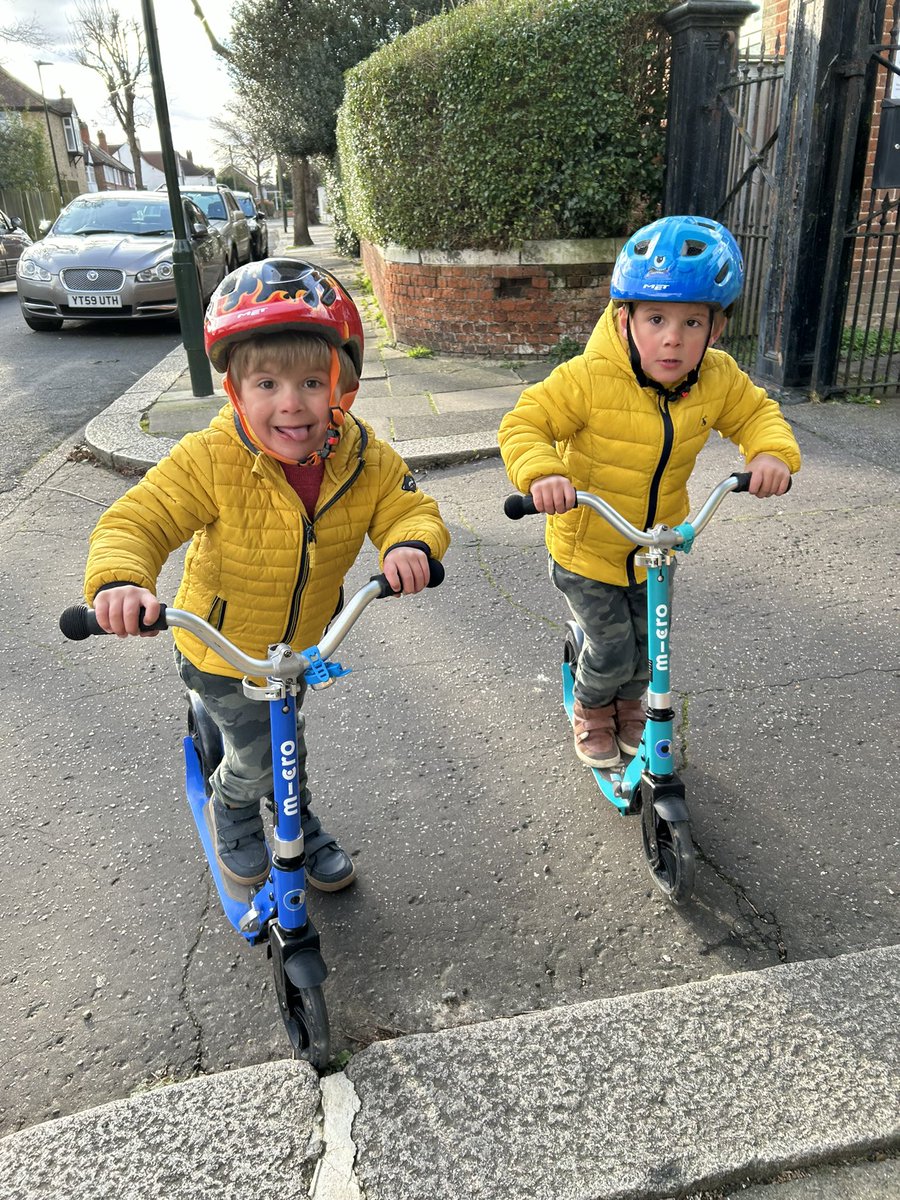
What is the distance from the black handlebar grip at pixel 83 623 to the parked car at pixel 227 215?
47.0ft

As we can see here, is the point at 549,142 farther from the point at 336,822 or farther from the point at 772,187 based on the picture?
the point at 336,822

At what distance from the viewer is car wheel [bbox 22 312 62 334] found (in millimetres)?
12281

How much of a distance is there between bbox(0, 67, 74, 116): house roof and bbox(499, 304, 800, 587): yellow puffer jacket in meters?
55.3

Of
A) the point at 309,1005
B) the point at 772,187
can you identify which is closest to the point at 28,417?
the point at 772,187

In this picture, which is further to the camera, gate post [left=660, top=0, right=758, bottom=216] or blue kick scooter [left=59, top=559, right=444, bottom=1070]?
gate post [left=660, top=0, right=758, bottom=216]

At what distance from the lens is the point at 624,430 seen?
2.62 meters

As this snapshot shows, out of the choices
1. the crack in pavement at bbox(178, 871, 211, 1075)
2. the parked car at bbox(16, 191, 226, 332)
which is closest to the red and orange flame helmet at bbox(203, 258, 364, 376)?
the crack in pavement at bbox(178, 871, 211, 1075)

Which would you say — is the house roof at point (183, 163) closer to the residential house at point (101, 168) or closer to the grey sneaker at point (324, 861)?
the residential house at point (101, 168)

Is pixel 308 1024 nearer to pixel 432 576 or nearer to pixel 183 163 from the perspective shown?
pixel 432 576

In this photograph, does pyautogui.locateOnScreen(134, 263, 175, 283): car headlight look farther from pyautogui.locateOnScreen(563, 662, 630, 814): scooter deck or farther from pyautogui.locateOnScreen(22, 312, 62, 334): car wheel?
pyautogui.locateOnScreen(563, 662, 630, 814): scooter deck

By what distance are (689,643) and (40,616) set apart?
3.03m

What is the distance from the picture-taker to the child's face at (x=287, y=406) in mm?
2016

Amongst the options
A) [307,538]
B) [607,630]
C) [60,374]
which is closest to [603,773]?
[607,630]

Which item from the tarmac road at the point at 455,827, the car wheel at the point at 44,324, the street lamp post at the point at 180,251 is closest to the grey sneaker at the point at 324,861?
the tarmac road at the point at 455,827
